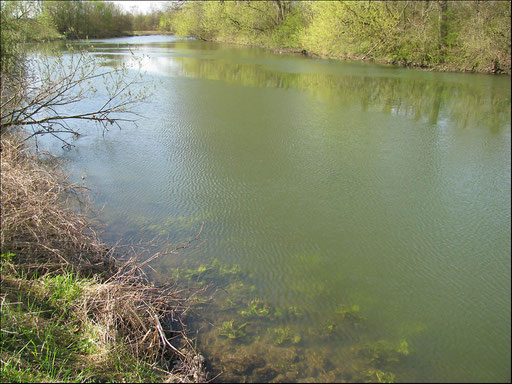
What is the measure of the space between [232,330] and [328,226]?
1.40 meters

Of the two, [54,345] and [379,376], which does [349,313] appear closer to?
[379,376]

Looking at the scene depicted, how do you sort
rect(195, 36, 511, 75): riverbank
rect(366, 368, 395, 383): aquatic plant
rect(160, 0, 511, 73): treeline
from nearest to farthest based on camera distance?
rect(366, 368, 395, 383): aquatic plant
rect(160, 0, 511, 73): treeline
rect(195, 36, 511, 75): riverbank

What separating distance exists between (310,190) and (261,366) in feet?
7.18

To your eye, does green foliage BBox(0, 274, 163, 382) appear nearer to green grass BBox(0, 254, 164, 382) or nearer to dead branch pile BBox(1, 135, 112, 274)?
green grass BBox(0, 254, 164, 382)

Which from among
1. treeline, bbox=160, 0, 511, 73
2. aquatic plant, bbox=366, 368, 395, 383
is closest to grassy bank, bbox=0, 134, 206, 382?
aquatic plant, bbox=366, 368, 395, 383

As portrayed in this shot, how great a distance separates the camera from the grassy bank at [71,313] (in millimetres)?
1637

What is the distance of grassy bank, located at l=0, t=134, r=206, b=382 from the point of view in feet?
5.37

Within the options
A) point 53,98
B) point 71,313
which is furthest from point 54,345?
point 53,98

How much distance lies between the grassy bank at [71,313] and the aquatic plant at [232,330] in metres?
0.20

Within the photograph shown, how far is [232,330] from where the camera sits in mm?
2104

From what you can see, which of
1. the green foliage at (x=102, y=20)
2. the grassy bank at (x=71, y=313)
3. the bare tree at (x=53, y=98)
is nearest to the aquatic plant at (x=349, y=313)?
the grassy bank at (x=71, y=313)

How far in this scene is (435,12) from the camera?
1170 centimetres

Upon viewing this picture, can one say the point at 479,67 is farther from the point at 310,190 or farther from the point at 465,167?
the point at 310,190

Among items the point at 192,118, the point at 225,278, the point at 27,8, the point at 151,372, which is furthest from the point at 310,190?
the point at 27,8
